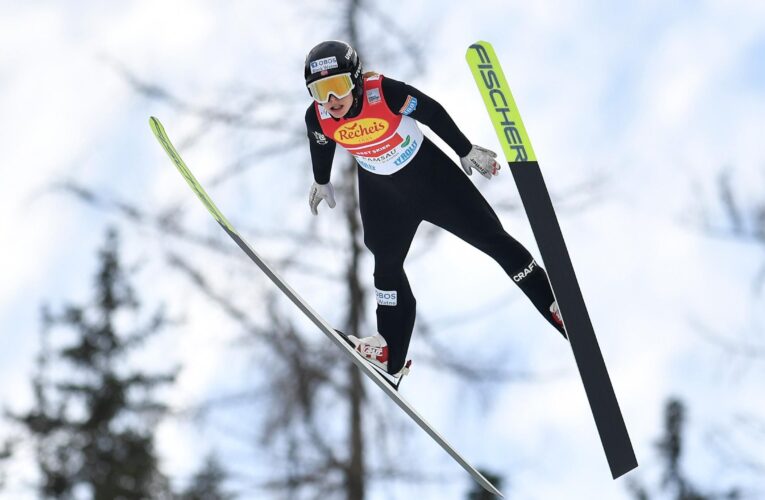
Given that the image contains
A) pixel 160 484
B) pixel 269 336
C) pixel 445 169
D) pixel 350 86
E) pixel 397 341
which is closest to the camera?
pixel 350 86

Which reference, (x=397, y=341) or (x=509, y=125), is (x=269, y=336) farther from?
(x=509, y=125)

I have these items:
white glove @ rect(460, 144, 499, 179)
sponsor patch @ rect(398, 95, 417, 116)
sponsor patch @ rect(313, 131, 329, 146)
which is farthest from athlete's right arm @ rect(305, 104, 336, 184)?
white glove @ rect(460, 144, 499, 179)

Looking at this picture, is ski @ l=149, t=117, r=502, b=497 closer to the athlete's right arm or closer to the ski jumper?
the ski jumper

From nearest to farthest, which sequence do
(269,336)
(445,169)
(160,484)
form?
(445,169) < (269,336) < (160,484)

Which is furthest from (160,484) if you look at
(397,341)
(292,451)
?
(397,341)

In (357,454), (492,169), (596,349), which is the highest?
(357,454)

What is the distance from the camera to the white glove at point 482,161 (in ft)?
17.9

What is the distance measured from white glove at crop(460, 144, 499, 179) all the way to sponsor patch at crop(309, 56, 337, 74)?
0.77 metres

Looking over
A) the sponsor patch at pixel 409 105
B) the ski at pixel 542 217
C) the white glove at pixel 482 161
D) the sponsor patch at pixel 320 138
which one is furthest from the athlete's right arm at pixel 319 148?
the ski at pixel 542 217

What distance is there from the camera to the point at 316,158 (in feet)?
19.1

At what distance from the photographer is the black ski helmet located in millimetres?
5250

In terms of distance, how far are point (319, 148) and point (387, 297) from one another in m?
0.83

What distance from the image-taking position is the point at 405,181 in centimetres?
561

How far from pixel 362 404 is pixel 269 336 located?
1479mm
